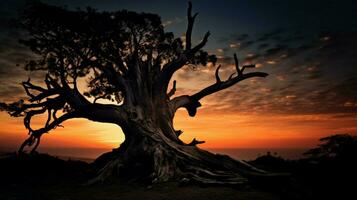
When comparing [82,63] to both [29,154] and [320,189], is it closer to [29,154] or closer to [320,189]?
[29,154]

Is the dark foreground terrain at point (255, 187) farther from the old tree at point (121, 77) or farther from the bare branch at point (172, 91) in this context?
the bare branch at point (172, 91)

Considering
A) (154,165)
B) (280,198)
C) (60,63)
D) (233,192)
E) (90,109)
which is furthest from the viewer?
(60,63)

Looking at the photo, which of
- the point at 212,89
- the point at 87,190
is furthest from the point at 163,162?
the point at 212,89

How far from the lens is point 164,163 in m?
12.9

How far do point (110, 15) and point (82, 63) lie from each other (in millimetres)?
3393

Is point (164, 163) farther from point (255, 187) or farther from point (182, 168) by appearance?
point (255, 187)

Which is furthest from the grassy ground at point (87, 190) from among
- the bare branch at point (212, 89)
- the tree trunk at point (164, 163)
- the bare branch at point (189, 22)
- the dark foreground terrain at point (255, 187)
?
the bare branch at point (189, 22)

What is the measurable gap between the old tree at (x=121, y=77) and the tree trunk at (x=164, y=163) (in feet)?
0.17

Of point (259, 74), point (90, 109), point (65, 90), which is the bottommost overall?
point (90, 109)

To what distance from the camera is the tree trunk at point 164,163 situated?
38.1ft

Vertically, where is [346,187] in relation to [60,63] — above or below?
below

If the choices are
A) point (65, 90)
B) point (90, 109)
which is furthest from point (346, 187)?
point (65, 90)

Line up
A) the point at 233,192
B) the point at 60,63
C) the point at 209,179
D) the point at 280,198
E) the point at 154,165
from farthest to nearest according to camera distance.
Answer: the point at 60,63 → the point at 154,165 → the point at 209,179 → the point at 233,192 → the point at 280,198

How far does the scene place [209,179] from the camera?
11.3 metres
